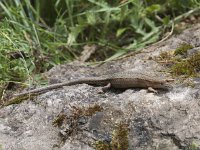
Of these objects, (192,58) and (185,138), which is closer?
(185,138)

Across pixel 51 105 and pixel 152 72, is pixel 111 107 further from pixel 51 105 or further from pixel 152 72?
pixel 152 72

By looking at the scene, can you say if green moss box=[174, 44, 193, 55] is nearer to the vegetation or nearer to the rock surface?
the rock surface

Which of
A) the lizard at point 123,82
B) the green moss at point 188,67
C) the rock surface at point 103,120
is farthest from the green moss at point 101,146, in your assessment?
the green moss at point 188,67

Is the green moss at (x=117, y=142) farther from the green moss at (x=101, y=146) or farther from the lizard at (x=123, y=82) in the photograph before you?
the lizard at (x=123, y=82)

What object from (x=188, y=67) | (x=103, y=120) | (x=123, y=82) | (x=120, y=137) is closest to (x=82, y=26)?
(x=123, y=82)

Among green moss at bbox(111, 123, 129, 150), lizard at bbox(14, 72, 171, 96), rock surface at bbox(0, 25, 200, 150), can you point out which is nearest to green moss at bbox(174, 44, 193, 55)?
rock surface at bbox(0, 25, 200, 150)

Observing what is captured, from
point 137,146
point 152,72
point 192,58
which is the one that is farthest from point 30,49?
point 137,146
